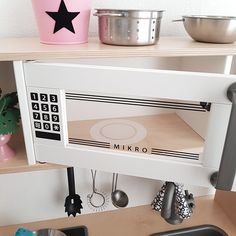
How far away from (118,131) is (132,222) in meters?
0.56

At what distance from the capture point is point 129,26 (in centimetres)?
60

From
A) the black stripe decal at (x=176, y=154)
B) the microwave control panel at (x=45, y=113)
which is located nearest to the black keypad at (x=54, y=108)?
the microwave control panel at (x=45, y=113)

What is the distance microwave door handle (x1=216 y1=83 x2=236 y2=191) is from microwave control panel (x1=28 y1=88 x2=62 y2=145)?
1.20 ft

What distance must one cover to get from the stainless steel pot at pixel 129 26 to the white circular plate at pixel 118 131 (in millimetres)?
210

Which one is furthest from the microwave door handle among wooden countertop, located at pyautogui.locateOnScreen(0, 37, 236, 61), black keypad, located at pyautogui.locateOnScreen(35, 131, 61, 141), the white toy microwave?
black keypad, located at pyautogui.locateOnScreen(35, 131, 61, 141)

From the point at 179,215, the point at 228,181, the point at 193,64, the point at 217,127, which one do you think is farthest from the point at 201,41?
the point at 179,215

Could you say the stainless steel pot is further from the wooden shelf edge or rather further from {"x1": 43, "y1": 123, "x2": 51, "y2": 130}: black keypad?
the wooden shelf edge

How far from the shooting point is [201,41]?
708 millimetres

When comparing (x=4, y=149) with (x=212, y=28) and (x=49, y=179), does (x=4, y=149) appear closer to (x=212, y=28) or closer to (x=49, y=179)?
(x=49, y=179)

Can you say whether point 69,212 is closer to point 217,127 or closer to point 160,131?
point 160,131

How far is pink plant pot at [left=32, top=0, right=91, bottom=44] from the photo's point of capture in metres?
0.60

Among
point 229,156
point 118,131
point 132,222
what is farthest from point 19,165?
point 132,222

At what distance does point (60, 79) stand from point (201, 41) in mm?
381

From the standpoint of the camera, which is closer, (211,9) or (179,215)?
(211,9)
